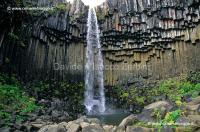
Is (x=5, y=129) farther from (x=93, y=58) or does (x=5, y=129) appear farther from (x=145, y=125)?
(x=93, y=58)

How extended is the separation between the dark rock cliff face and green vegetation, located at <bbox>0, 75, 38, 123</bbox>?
3.13 m

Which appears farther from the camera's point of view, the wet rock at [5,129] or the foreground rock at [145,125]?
the wet rock at [5,129]

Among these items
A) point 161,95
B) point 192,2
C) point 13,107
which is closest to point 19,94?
point 13,107

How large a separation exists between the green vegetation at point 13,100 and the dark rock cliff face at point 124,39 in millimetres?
3127

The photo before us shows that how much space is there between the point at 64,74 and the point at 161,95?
25.5 ft

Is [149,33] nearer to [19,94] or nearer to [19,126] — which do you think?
[19,94]

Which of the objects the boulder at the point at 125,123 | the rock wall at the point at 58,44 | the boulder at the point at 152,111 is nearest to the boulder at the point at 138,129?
the boulder at the point at 125,123

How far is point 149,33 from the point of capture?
952 inches

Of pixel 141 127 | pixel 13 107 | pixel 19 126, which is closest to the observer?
pixel 141 127

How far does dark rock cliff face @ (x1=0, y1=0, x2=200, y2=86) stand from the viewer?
22.7 meters

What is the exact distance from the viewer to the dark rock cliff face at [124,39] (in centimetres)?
2269

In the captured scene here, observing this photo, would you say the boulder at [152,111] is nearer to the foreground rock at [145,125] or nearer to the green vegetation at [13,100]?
the foreground rock at [145,125]

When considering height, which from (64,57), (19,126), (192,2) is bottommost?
(19,126)

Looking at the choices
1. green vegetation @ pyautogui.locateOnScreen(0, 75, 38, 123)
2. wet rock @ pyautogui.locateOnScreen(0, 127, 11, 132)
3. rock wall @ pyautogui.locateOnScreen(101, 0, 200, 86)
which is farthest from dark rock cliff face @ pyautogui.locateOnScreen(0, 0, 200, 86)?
wet rock @ pyautogui.locateOnScreen(0, 127, 11, 132)
